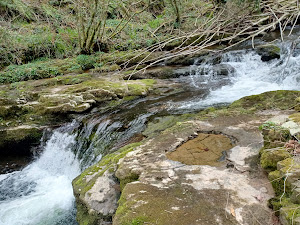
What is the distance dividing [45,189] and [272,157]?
4.80m

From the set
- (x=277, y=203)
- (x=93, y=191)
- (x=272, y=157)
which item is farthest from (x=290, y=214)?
(x=93, y=191)

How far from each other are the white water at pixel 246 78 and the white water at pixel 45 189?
11.2ft

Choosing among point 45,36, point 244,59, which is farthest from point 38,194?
point 45,36

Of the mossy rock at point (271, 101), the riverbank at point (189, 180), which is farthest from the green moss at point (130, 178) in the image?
the mossy rock at point (271, 101)

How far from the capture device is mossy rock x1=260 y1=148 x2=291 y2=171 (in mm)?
2840

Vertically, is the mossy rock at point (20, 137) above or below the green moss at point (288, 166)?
below

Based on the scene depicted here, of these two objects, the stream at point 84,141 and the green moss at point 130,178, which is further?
the stream at point 84,141

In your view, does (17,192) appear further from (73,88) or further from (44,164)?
(73,88)

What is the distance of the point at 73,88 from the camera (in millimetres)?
8422

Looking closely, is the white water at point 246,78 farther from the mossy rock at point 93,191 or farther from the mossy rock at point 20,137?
the mossy rock at point 20,137

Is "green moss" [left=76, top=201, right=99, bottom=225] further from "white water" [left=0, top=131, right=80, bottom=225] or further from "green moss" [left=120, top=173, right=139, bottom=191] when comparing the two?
"white water" [left=0, top=131, right=80, bottom=225]

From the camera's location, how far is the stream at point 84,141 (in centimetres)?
491

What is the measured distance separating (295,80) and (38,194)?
8.39 meters

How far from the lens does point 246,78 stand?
9.82 meters
